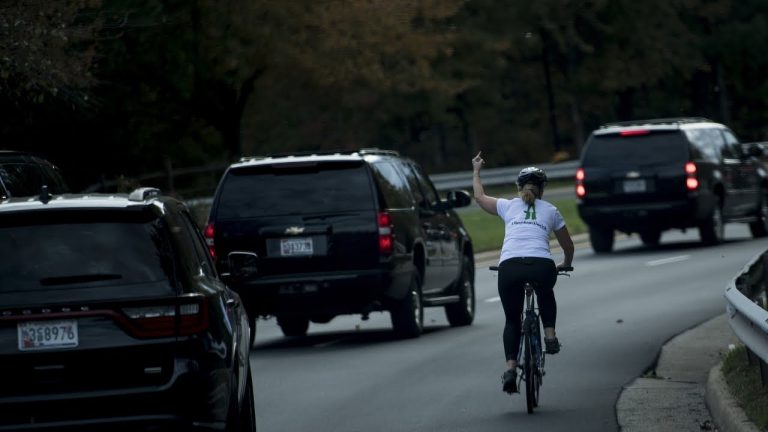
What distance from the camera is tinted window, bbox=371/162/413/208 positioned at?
1702 centimetres

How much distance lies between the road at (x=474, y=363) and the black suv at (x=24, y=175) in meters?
2.27

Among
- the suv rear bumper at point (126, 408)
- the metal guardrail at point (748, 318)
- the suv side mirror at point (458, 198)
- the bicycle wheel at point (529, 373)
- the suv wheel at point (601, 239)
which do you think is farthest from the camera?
the suv wheel at point (601, 239)

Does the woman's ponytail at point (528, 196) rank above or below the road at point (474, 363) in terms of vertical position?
above

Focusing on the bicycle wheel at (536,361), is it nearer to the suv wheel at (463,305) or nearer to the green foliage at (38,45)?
the suv wheel at (463,305)

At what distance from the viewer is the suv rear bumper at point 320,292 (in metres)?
16.6

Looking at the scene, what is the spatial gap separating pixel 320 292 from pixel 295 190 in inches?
38.0

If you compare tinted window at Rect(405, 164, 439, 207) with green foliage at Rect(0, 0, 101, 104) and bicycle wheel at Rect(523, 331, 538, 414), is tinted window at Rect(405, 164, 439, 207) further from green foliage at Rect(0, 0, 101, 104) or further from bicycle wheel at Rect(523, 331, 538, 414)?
bicycle wheel at Rect(523, 331, 538, 414)

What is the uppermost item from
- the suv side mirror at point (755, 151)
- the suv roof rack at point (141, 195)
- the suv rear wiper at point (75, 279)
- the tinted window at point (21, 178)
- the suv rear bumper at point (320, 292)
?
the suv roof rack at point (141, 195)

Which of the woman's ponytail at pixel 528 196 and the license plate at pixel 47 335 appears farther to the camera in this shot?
the woman's ponytail at pixel 528 196

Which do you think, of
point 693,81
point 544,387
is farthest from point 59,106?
point 693,81

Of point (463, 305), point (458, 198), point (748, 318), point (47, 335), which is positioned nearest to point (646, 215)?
point (463, 305)

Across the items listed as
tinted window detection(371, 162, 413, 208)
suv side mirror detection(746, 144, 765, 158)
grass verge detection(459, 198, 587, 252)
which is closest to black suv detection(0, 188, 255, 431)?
tinted window detection(371, 162, 413, 208)

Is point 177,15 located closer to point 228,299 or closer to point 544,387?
point 544,387

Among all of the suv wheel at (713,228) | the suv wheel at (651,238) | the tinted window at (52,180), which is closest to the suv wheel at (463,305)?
the tinted window at (52,180)
